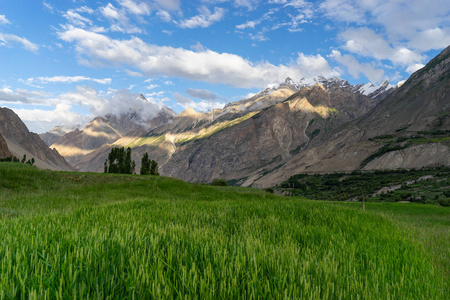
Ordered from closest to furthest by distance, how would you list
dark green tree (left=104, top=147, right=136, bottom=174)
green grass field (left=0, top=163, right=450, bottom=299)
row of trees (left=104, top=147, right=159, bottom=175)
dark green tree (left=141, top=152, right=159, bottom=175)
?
green grass field (left=0, top=163, right=450, bottom=299)
dark green tree (left=141, top=152, right=159, bottom=175)
row of trees (left=104, top=147, right=159, bottom=175)
dark green tree (left=104, top=147, right=136, bottom=174)

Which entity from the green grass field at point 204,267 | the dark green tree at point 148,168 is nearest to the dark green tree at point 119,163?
the dark green tree at point 148,168

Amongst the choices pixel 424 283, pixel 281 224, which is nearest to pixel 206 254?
pixel 424 283

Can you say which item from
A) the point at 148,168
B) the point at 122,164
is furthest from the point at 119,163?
the point at 148,168

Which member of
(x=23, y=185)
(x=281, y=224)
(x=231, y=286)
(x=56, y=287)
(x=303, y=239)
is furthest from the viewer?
(x=23, y=185)

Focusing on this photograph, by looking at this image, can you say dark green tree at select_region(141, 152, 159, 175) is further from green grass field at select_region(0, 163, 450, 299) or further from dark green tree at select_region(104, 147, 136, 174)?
green grass field at select_region(0, 163, 450, 299)

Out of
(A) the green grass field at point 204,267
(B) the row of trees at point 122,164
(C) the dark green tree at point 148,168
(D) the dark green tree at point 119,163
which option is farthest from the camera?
(D) the dark green tree at point 119,163

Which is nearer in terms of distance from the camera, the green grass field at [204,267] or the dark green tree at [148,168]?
the green grass field at [204,267]

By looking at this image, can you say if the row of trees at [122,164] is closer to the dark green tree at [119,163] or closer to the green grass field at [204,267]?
the dark green tree at [119,163]

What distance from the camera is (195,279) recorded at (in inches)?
89.4

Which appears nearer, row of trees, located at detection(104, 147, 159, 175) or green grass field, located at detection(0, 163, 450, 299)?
green grass field, located at detection(0, 163, 450, 299)

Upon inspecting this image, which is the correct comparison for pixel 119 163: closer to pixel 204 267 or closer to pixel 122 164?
pixel 122 164

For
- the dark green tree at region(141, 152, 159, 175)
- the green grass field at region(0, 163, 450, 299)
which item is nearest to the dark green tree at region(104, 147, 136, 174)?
the dark green tree at region(141, 152, 159, 175)

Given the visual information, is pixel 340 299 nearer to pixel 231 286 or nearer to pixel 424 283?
pixel 231 286

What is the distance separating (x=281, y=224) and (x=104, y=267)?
15.2 feet
